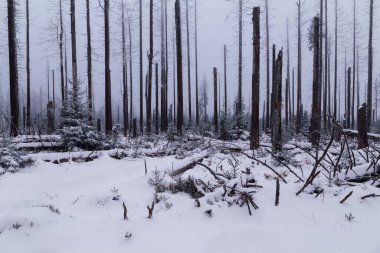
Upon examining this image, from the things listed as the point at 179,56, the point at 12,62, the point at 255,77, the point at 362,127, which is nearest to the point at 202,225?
the point at 362,127

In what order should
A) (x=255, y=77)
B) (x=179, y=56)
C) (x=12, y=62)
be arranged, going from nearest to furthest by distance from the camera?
1. (x=255, y=77)
2. (x=12, y=62)
3. (x=179, y=56)

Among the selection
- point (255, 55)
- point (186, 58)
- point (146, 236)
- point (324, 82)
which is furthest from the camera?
point (186, 58)

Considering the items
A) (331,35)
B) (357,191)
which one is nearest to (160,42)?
(331,35)

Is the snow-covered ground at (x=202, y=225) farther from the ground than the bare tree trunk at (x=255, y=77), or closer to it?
closer to it

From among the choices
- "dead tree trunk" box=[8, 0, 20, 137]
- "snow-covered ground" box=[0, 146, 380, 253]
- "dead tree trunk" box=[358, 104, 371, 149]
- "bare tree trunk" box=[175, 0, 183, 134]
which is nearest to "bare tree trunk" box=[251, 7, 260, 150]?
"dead tree trunk" box=[358, 104, 371, 149]

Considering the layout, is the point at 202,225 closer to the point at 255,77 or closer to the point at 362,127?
the point at 362,127

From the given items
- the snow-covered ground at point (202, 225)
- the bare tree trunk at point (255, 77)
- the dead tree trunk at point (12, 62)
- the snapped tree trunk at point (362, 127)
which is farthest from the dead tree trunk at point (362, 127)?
the dead tree trunk at point (12, 62)

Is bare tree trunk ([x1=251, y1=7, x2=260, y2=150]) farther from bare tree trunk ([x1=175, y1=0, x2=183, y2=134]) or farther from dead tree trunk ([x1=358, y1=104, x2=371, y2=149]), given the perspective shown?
bare tree trunk ([x1=175, y1=0, x2=183, y2=134])

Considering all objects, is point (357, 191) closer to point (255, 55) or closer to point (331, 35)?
point (255, 55)

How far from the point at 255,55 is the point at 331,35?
22588 mm

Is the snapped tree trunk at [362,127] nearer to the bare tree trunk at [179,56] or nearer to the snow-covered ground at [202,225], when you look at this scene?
the snow-covered ground at [202,225]

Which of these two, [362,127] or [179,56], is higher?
[179,56]

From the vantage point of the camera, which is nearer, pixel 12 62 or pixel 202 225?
pixel 202 225

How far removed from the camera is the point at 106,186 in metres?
5.11
